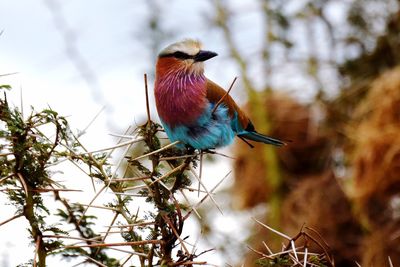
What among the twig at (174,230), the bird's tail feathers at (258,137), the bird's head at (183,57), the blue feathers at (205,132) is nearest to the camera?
the twig at (174,230)

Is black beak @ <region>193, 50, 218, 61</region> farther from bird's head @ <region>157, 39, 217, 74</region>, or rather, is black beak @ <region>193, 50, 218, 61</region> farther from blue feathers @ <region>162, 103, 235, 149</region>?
blue feathers @ <region>162, 103, 235, 149</region>

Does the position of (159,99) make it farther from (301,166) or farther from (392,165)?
(301,166)

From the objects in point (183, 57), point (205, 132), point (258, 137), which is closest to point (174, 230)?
point (205, 132)

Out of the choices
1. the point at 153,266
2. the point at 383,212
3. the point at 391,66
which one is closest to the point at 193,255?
the point at 153,266

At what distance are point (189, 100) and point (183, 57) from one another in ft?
0.42

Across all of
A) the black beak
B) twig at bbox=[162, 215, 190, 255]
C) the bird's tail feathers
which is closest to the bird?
the black beak

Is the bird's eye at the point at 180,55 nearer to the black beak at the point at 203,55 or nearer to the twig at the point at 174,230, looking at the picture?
the black beak at the point at 203,55

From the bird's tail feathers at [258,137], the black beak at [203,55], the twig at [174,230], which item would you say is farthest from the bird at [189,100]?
the twig at [174,230]

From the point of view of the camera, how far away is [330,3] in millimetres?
4512

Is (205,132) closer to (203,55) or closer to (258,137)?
(203,55)

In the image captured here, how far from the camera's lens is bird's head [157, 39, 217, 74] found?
2055 millimetres

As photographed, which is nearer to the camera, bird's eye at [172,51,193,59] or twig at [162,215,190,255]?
twig at [162,215,190,255]

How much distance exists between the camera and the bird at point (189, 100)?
1977 mm

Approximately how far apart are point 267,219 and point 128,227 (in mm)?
3142
